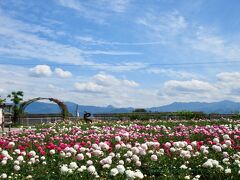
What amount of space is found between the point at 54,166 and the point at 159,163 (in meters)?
2.06

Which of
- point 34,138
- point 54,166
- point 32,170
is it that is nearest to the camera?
point 32,170

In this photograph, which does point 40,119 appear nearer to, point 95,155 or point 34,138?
point 34,138

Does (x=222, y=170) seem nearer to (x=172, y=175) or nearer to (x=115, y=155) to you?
(x=172, y=175)

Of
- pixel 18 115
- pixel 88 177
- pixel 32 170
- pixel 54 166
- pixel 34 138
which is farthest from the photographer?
pixel 18 115

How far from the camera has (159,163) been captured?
8141mm

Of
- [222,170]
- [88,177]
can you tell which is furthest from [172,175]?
[88,177]

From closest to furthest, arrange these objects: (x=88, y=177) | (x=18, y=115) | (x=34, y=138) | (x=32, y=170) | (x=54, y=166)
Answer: (x=88, y=177)
(x=32, y=170)
(x=54, y=166)
(x=34, y=138)
(x=18, y=115)

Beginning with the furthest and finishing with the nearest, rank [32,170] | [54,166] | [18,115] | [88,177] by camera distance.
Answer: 1. [18,115]
2. [54,166]
3. [32,170]
4. [88,177]

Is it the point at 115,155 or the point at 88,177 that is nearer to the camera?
the point at 88,177

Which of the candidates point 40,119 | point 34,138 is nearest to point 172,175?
point 34,138

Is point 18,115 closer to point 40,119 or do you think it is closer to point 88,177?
point 40,119

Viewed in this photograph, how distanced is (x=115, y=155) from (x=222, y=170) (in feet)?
8.03

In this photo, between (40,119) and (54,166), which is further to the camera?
(40,119)

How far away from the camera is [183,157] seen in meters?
8.30
